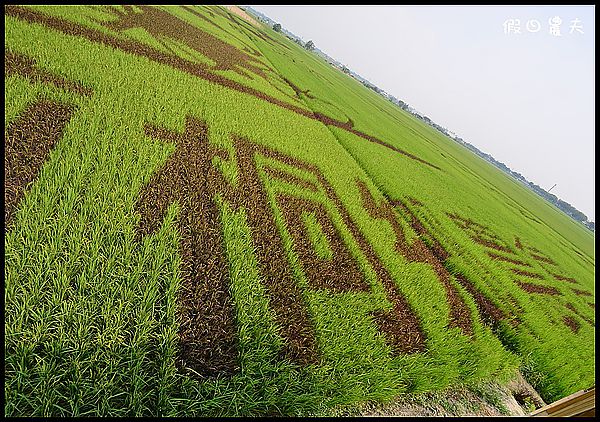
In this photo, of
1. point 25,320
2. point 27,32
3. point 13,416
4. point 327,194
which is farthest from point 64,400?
point 27,32

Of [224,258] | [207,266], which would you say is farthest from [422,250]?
[207,266]

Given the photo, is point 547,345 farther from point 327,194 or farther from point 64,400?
point 64,400

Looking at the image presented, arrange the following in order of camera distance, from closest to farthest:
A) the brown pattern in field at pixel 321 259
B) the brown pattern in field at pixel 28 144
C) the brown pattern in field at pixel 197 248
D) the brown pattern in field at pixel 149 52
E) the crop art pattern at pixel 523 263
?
the brown pattern in field at pixel 197 248
the brown pattern in field at pixel 28 144
the brown pattern in field at pixel 321 259
the brown pattern in field at pixel 149 52
the crop art pattern at pixel 523 263

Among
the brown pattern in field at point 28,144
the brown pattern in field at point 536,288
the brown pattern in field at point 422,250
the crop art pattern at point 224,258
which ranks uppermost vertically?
the brown pattern in field at point 536,288

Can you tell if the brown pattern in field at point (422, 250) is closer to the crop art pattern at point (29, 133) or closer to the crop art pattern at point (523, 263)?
the crop art pattern at point (523, 263)

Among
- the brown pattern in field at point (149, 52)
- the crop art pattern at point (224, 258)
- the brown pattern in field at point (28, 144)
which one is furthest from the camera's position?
the brown pattern in field at point (149, 52)

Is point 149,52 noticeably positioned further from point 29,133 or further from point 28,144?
point 28,144

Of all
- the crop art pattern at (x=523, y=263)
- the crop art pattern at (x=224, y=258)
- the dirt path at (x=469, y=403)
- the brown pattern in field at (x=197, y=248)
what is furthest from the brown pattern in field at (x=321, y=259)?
the crop art pattern at (x=523, y=263)

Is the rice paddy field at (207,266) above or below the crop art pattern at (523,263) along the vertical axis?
below
